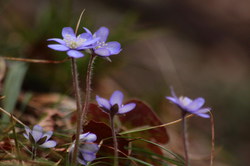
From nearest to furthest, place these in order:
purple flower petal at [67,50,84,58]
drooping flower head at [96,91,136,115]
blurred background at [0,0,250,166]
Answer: purple flower petal at [67,50,84,58], drooping flower head at [96,91,136,115], blurred background at [0,0,250,166]

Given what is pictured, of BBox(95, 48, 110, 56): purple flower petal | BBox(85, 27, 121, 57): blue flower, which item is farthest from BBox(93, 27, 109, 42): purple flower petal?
BBox(95, 48, 110, 56): purple flower petal

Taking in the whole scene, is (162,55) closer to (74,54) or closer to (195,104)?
(195,104)

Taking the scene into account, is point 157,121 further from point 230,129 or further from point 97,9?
point 97,9

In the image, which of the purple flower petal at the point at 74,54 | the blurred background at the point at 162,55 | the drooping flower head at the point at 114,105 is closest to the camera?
the purple flower petal at the point at 74,54

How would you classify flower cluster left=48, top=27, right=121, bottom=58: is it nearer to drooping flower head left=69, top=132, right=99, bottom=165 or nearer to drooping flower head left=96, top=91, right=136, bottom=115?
drooping flower head left=96, top=91, right=136, bottom=115

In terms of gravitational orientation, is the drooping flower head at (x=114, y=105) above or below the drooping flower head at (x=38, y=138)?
above

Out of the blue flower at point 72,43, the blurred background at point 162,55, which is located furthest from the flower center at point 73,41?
the blurred background at point 162,55

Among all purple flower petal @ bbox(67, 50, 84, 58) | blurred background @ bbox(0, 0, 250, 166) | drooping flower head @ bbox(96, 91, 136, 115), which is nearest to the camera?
purple flower petal @ bbox(67, 50, 84, 58)

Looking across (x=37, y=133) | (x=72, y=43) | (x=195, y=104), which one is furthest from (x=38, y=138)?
(x=195, y=104)

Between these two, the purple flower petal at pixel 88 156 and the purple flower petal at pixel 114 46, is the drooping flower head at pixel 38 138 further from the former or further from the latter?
the purple flower petal at pixel 114 46
